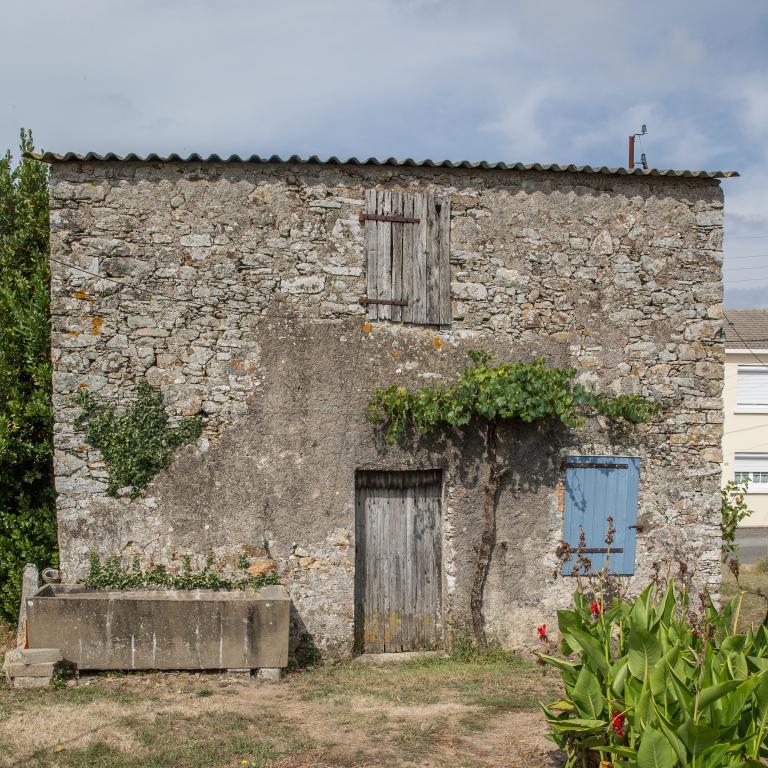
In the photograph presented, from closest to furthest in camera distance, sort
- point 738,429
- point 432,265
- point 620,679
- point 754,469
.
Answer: point 620,679, point 432,265, point 738,429, point 754,469

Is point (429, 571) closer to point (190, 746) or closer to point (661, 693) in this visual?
point (190, 746)

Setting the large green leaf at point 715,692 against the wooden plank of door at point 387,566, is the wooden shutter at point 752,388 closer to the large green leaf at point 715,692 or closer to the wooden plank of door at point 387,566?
the wooden plank of door at point 387,566

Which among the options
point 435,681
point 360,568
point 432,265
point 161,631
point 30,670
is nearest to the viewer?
point 30,670

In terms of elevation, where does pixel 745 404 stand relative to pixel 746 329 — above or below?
below

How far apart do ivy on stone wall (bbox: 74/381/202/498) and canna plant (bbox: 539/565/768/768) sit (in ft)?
13.1

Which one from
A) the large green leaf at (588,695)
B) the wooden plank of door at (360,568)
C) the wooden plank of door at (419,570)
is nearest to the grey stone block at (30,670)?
the wooden plank of door at (360,568)

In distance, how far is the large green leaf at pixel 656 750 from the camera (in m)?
3.42

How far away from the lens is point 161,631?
253 inches

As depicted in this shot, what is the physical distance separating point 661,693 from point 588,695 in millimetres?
485

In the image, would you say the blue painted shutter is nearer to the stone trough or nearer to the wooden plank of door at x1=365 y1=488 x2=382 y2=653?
the wooden plank of door at x1=365 y1=488 x2=382 y2=653

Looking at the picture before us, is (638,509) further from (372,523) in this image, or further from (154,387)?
(154,387)

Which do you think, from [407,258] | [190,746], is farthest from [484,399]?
[190,746]

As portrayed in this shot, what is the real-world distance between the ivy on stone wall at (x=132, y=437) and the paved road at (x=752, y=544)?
1253cm

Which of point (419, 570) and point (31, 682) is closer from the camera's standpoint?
point (31, 682)
